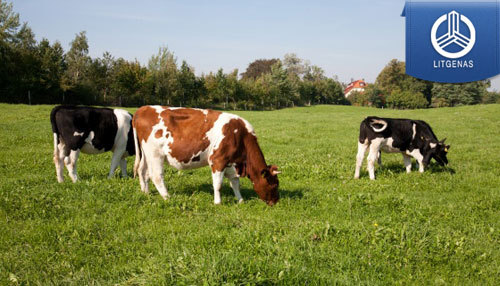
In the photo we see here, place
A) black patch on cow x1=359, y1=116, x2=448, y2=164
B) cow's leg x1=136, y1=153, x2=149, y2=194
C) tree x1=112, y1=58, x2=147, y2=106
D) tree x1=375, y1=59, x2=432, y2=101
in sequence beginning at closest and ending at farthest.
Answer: cow's leg x1=136, y1=153, x2=149, y2=194, black patch on cow x1=359, y1=116, x2=448, y2=164, tree x1=112, y1=58, x2=147, y2=106, tree x1=375, y1=59, x2=432, y2=101

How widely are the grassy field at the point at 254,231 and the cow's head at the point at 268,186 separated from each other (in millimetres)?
185

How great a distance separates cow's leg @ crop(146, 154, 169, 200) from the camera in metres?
7.61

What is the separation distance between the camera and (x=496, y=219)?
6.73 meters

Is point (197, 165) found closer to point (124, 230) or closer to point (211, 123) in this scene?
point (211, 123)

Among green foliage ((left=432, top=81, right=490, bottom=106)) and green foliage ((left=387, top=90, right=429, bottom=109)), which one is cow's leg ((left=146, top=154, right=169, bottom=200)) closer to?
green foliage ((left=432, top=81, right=490, bottom=106))

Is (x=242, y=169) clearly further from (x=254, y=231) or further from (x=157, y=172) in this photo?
(x=254, y=231)

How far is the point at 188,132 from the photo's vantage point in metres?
7.62

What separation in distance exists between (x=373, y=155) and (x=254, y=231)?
6.27m

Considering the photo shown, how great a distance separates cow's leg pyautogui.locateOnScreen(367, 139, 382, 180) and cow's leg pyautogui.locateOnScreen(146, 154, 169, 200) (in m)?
6.14

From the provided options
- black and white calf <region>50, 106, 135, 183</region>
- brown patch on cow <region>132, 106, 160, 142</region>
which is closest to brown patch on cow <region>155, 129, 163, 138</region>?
brown patch on cow <region>132, 106, 160, 142</region>

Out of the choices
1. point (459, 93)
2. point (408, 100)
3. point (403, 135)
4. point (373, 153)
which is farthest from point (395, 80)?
point (373, 153)

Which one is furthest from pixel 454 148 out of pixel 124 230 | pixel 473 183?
pixel 124 230

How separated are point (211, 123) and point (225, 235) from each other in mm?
3012

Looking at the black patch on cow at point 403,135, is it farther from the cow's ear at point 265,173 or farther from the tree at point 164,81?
the tree at point 164,81
